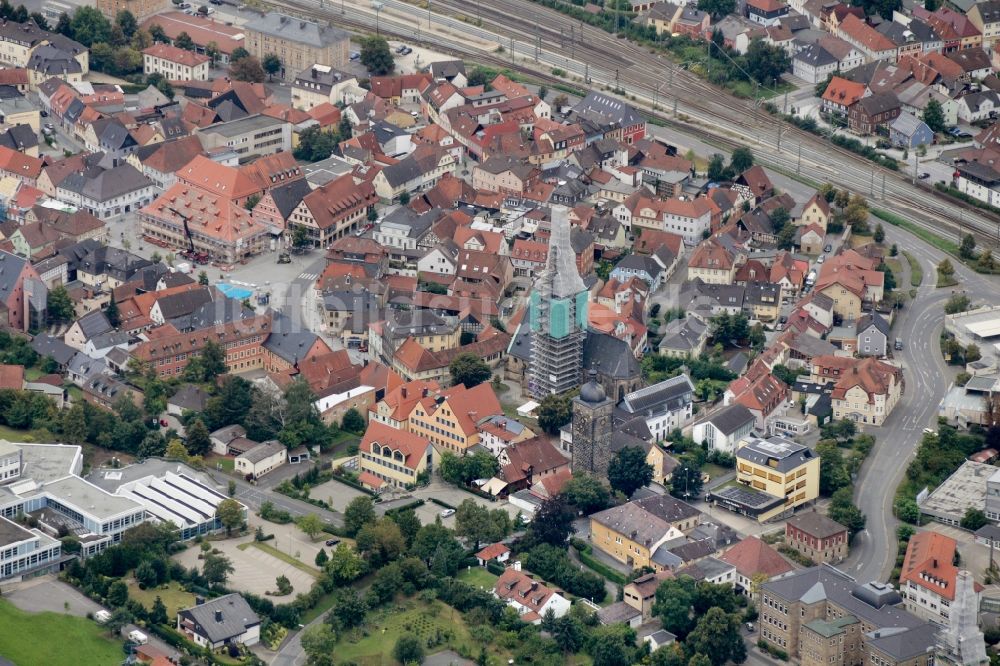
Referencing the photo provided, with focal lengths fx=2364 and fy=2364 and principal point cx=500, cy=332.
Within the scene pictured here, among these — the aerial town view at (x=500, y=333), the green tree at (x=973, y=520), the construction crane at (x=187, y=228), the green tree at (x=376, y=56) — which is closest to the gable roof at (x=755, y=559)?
the aerial town view at (x=500, y=333)

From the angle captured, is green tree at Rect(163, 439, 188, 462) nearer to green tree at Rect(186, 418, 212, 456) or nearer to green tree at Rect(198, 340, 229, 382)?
green tree at Rect(186, 418, 212, 456)

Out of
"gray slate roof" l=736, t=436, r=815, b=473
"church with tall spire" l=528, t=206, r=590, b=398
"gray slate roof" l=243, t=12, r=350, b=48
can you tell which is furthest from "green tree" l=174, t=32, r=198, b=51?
"gray slate roof" l=736, t=436, r=815, b=473

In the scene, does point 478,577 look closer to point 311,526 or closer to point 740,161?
point 311,526

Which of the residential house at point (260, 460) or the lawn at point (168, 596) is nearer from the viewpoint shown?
the lawn at point (168, 596)

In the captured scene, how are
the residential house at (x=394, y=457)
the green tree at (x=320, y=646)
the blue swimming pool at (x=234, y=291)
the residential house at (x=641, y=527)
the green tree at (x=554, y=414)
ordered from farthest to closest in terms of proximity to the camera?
the blue swimming pool at (x=234, y=291) < the green tree at (x=554, y=414) < the residential house at (x=394, y=457) < the residential house at (x=641, y=527) < the green tree at (x=320, y=646)

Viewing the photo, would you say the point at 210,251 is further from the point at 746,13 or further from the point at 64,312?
the point at 746,13

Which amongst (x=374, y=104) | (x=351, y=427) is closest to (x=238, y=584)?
(x=351, y=427)

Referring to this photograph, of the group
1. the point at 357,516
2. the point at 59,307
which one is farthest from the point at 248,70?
the point at 357,516

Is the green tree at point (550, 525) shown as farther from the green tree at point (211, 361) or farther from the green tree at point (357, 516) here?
the green tree at point (211, 361)

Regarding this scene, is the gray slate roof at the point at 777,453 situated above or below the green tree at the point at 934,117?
below
